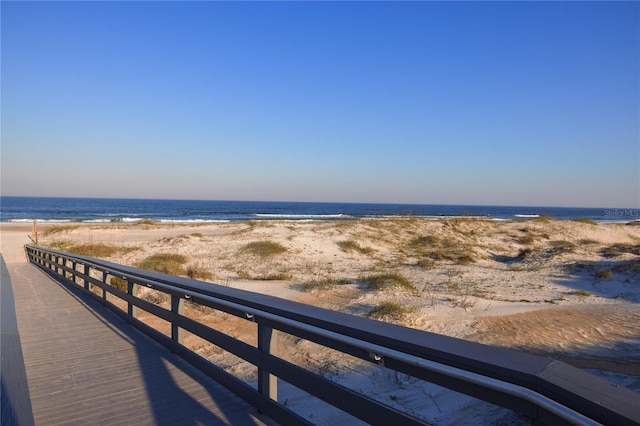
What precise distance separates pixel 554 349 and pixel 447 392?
319 centimetres

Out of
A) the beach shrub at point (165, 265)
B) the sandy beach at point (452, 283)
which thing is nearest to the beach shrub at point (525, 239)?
the sandy beach at point (452, 283)

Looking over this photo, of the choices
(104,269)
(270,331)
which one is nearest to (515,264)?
(104,269)

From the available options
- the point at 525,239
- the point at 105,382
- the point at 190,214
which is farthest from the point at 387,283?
the point at 190,214

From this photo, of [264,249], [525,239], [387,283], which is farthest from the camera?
[525,239]

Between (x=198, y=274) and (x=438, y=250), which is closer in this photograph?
(x=198, y=274)

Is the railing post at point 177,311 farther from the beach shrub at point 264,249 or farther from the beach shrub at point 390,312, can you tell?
the beach shrub at point 264,249

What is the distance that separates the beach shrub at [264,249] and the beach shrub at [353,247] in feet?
12.3

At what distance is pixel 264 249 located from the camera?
2406cm

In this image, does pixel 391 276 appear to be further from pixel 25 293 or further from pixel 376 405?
pixel 376 405

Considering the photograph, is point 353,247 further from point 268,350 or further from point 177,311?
point 268,350

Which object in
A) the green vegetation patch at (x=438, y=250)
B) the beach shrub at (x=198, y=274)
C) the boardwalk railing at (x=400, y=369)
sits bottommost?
the green vegetation patch at (x=438, y=250)

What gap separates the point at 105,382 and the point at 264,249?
1890cm

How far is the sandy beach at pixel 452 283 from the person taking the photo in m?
8.84

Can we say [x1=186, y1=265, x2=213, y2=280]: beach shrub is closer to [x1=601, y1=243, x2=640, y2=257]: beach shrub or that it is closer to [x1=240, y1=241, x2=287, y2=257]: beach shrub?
[x1=240, y1=241, x2=287, y2=257]: beach shrub
